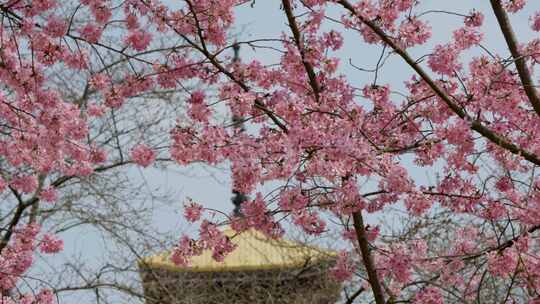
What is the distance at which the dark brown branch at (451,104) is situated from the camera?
4.04m

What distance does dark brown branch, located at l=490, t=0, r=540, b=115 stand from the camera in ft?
14.3

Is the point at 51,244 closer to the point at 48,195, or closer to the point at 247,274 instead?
the point at 48,195

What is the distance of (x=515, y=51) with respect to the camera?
174 inches

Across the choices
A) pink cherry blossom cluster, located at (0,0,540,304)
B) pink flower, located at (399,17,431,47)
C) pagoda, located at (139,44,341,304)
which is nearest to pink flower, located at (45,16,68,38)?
pink cherry blossom cluster, located at (0,0,540,304)

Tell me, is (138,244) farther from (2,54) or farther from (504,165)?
(504,165)

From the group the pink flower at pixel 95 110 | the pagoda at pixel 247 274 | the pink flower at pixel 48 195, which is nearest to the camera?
the pink flower at pixel 95 110

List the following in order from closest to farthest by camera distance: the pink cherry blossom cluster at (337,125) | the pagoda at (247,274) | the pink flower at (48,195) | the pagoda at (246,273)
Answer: the pink cherry blossom cluster at (337,125) < the pink flower at (48,195) < the pagoda at (247,274) < the pagoda at (246,273)

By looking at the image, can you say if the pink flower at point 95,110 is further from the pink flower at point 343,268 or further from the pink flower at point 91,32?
the pink flower at point 343,268

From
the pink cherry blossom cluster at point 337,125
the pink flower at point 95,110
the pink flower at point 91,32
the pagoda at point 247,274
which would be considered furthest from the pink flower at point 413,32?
the pagoda at point 247,274

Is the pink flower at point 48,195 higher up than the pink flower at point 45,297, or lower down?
higher up

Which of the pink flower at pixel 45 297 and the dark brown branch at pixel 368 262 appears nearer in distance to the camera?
the dark brown branch at pixel 368 262

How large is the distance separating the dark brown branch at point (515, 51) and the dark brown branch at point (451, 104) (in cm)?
37

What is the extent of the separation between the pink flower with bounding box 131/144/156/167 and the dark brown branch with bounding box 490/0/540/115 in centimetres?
232

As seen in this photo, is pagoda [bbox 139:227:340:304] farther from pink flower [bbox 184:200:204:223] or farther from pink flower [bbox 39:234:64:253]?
pink flower [bbox 184:200:204:223]
